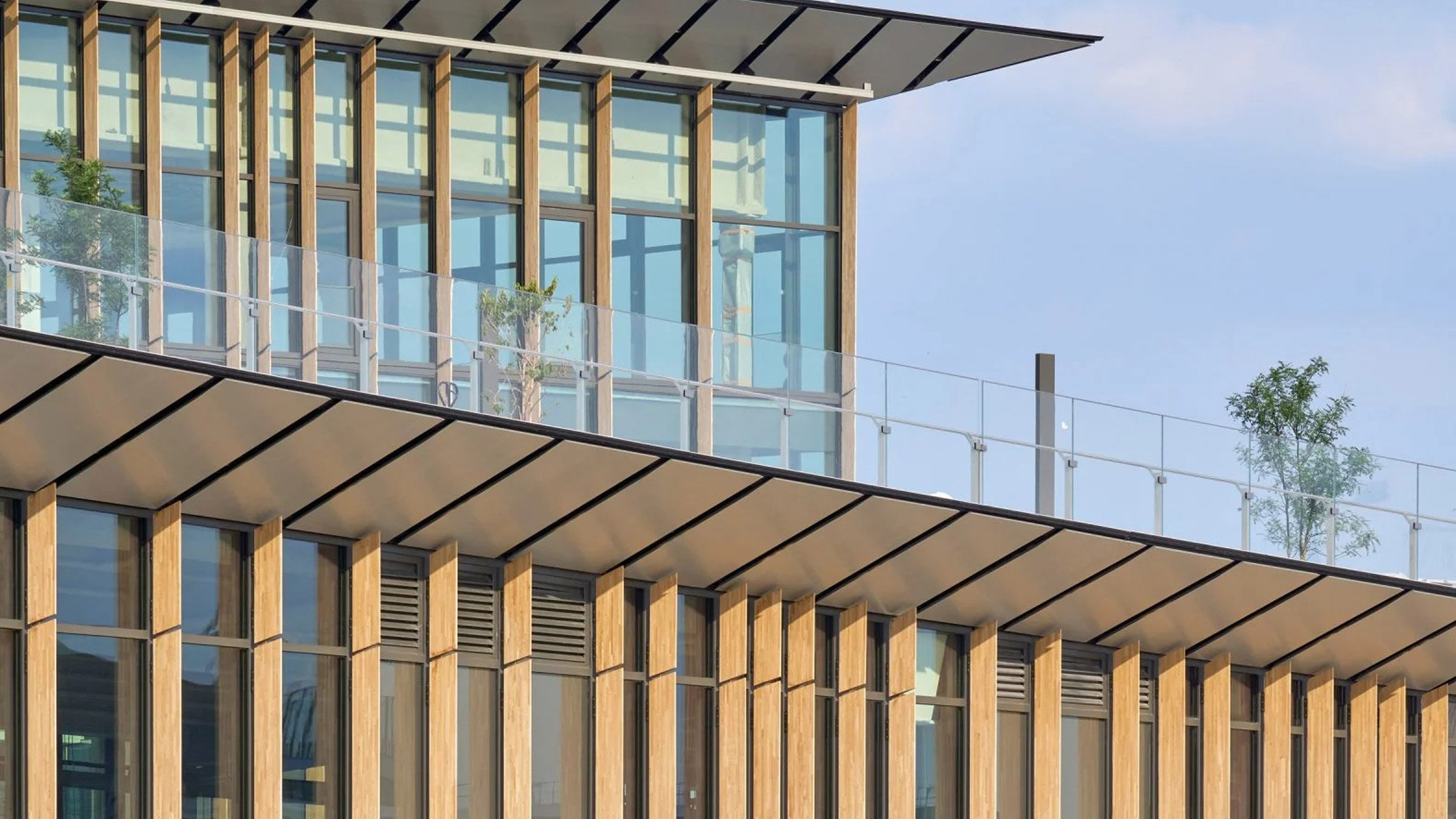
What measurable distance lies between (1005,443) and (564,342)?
190 inches

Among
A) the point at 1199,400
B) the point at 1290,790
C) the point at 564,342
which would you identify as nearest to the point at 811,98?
the point at 564,342

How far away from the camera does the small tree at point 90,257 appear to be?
49.9ft

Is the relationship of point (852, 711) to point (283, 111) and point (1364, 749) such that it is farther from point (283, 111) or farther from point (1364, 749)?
point (283, 111)

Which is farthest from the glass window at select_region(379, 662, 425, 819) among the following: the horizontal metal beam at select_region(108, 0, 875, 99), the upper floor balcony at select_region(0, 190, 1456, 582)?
the horizontal metal beam at select_region(108, 0, 875, 99)

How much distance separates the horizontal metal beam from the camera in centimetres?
2158

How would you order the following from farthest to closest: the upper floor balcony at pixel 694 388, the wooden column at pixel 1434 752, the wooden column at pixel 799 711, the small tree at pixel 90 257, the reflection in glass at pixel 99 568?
the wooden column at pixel 1434 752 → the wooden column at pixel 799 711 → the reflection in glass at pixel 99 568 → the upper floor balcony at pixel 694 388 → the small tree at pixel 90 257

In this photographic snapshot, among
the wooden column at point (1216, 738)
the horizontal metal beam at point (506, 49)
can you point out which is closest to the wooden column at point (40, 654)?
the horizontal metal beam at point (506, 49)

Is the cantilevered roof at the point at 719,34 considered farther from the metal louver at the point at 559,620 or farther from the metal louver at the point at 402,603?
the metal louver at the point at 559,620

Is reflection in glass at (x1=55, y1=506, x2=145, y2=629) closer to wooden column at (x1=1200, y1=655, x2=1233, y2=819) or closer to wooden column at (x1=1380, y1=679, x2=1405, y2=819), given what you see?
wooden column at (x1=1200, y1=655, x2=1233, y2=819)

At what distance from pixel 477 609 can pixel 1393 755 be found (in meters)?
11.3

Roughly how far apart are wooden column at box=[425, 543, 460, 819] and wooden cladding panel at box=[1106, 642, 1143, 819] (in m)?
7.60

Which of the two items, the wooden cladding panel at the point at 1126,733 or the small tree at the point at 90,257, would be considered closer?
the small tree at the point at 90,257

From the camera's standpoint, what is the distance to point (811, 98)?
2522 centimetres

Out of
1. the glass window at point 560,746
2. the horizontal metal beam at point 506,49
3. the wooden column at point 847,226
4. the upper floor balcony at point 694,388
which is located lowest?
the glass window at point 560,746
